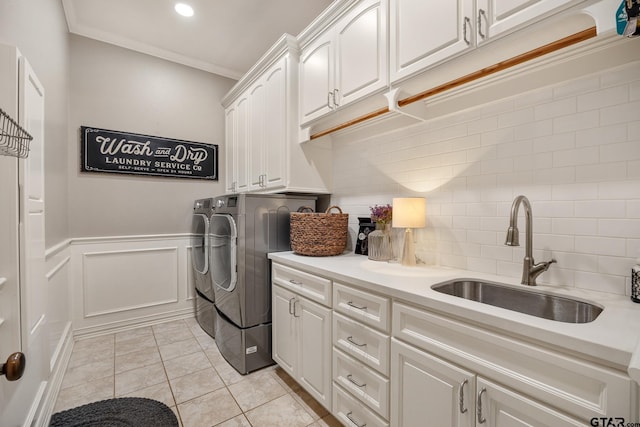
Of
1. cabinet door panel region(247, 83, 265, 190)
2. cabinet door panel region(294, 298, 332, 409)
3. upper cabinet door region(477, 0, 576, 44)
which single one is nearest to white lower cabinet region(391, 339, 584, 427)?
cabinet door panel region(294, 298, 332, 409)

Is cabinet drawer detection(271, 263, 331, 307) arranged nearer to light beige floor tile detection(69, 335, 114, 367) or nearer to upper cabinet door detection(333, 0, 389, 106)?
upper cabinet door detection(333, 0, 389, 106)

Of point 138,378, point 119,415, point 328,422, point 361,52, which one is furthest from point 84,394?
point 361,52

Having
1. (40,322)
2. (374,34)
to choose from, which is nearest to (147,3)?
(374,34)

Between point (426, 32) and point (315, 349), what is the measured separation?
5.75 ft

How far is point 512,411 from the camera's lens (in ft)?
2.89

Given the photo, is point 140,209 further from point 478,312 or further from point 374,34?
point 478,312

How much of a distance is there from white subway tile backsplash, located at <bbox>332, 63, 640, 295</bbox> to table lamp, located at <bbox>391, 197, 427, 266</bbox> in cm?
12

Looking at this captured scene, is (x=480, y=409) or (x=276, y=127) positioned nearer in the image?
(x=480, y=409)

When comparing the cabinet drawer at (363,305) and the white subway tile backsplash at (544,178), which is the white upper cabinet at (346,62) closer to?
the white subway tile backsplash at (544,178)

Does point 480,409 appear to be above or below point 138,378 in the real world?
above

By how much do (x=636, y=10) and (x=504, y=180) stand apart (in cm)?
77

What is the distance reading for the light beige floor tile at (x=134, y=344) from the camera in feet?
8.14

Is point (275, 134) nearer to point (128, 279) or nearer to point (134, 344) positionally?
point (128, 279)

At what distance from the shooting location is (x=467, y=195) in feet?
5.26
